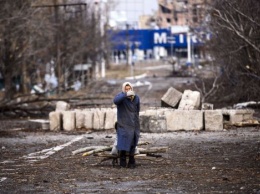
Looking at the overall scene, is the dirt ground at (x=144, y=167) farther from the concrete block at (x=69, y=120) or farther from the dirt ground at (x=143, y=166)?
the concrete block at (x=69, y=120)

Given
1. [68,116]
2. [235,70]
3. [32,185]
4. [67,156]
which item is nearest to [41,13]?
[235,70]

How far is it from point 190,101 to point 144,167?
1277cm

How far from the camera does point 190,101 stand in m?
30.7

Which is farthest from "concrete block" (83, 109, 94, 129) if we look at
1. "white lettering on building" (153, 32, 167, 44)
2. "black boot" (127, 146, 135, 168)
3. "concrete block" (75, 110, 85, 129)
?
"white lettering on building" (153, 32, 167, 44)

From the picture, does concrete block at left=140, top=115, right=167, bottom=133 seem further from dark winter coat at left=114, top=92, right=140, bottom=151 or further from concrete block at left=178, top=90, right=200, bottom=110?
dark winter coat at left=114, top=92, right=140, bottom=151

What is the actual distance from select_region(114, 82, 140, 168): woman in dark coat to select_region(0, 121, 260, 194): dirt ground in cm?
36

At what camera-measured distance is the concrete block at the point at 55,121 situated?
3053cm

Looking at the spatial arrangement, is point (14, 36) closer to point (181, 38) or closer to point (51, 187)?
point (51, 187)

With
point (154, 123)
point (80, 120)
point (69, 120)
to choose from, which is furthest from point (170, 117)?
point (69, 120)

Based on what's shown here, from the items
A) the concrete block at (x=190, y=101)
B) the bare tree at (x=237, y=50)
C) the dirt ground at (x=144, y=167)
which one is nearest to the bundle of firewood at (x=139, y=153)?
the dirt ground at (x=144, y=167)

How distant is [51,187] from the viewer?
1502 cm

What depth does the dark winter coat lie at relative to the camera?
58.9ft

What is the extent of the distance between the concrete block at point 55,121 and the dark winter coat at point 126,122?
12.5m

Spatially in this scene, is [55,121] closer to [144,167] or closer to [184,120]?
[184,120]
